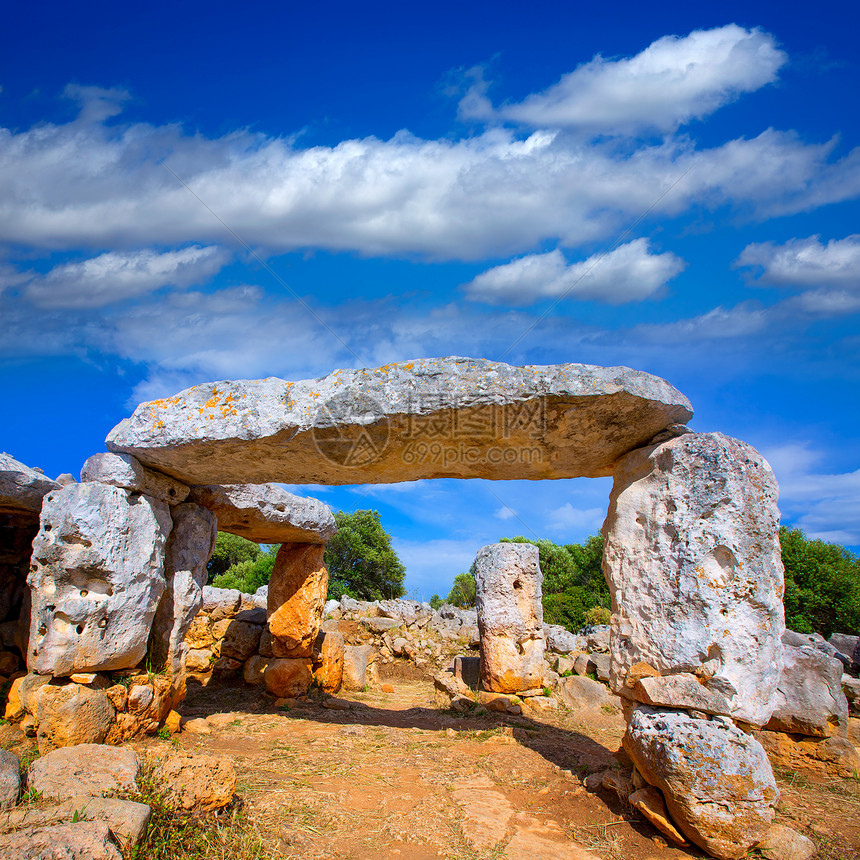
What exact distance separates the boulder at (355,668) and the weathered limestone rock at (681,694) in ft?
21.0

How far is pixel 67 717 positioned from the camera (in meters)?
4.92

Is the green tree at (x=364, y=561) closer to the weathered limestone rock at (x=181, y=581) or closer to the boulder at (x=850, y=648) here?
the boulder at (x=850, y=648)

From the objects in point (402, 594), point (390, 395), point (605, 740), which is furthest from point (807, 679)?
point (402, 594)

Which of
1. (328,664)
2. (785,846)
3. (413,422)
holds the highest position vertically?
(413,422)

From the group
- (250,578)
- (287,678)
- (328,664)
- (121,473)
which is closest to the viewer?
(121,473)

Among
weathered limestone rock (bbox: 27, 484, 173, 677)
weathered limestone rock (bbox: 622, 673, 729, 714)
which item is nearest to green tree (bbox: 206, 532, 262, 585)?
weathered limestone rock (bbox: 27, 484, 173, 677)

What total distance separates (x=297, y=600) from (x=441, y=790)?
14.4ft

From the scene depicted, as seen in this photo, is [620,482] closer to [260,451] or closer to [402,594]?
[260,451]

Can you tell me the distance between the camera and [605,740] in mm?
7180

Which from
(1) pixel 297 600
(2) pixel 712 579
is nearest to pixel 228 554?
(1) pixel 297 600

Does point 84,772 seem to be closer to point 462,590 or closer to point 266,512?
point 266,512

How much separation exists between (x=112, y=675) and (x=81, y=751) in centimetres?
173

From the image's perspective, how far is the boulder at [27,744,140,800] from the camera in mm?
3439

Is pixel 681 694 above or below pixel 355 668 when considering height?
above
